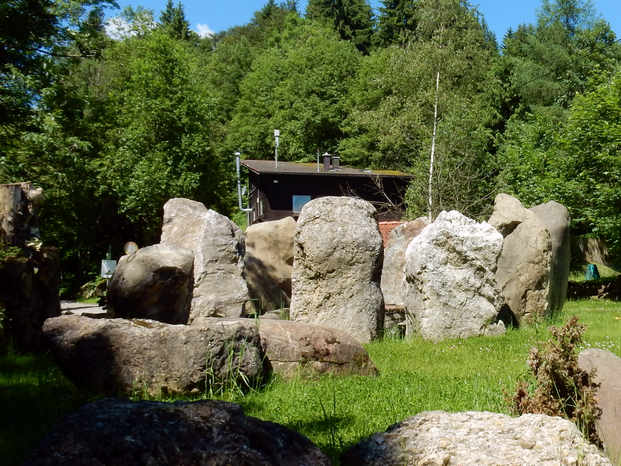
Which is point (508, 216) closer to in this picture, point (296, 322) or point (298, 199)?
point (296, 322)

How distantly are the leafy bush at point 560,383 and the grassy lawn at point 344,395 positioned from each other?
0.74 meters

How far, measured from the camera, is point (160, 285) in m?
9.02

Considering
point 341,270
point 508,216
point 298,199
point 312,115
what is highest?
point 312,115

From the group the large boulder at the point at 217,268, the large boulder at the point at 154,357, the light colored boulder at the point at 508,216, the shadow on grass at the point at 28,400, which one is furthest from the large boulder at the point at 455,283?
the shadow on grass at the point at 28,400

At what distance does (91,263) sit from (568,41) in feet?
120

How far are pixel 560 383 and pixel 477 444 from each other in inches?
63.9

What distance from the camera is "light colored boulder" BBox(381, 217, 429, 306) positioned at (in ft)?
47.9

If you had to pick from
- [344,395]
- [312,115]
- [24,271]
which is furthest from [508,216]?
[312,115]

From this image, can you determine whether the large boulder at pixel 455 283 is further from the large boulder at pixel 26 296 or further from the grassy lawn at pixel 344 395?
the large boulder at pixel 26 296

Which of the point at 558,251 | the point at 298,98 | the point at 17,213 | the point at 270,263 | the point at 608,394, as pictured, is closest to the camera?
the point at 608,394

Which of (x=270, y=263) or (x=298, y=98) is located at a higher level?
(x=298, y=98)

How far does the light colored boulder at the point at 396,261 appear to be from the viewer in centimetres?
1461

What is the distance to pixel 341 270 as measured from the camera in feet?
34.1

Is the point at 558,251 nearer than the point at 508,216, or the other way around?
the point at 508,216
